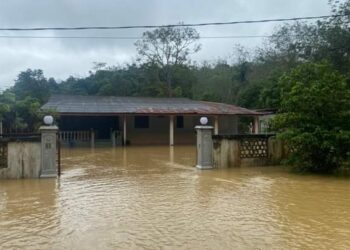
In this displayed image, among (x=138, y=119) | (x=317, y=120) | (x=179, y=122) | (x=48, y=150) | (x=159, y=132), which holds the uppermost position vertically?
(x=138, y=119)

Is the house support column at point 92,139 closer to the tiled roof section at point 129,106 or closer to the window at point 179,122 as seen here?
the tiled roof section at point 129,106

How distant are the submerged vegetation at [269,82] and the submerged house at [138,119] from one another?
2.46 metres

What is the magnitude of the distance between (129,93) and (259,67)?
13.1 meters

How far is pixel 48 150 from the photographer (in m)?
10.1

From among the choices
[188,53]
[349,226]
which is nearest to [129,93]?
[188,53]

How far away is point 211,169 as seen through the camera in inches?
462

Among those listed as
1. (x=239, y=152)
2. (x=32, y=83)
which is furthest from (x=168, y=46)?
(x=239, y=152)

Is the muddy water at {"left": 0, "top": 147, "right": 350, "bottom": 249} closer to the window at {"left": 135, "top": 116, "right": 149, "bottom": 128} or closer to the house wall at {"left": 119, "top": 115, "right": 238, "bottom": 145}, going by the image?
the house wall at {"left": 119, "top": 115, "right": 238, "bottom": 145}

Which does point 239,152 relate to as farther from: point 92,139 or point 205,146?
point 92,139

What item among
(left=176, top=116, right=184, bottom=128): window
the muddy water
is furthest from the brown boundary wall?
(left=176, top=116, right=184, bottom=128): window

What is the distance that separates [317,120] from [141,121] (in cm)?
1568

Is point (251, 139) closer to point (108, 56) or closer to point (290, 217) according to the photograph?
point (290, 217)

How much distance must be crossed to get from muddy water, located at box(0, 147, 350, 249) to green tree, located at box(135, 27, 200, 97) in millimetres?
29611

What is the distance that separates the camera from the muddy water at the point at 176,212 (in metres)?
4.93
